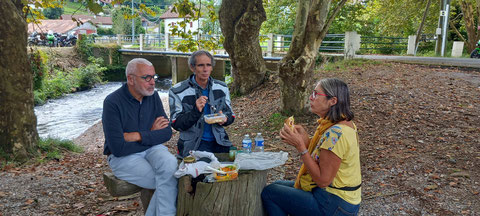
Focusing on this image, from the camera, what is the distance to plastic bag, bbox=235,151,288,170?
10.6ft

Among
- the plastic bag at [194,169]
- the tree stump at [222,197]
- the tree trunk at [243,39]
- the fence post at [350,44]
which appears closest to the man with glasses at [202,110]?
the plastic bag at [194,169]

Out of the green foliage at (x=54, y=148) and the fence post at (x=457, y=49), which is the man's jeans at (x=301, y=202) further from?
the fence post at (x=457, y=49)

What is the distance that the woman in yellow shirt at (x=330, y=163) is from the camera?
271 centimetres

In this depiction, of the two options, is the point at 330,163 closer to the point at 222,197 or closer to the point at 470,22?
the point at 222,197

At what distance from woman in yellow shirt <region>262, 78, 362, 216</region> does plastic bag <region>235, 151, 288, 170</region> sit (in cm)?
33

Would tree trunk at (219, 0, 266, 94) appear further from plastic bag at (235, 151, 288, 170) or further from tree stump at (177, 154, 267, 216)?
tree stump at (177, 154, 267, 216)

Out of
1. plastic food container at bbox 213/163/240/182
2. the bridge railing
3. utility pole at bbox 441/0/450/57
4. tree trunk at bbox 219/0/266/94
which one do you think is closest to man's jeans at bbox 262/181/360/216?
plastic food container at bbox 213/163/240/182

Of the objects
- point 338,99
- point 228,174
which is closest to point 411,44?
Result: point 338,99

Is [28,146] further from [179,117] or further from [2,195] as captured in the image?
[179,117]

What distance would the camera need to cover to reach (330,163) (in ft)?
8.82

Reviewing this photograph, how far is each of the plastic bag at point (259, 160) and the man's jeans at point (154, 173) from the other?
62 cm

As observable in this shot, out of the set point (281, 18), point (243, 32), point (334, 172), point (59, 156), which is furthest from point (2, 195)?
point (281, 18)

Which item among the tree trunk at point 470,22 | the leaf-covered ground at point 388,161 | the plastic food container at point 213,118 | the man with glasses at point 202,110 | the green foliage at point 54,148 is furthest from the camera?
the tree trunk at point 470,22

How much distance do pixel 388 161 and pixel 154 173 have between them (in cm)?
413
